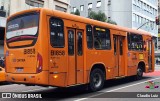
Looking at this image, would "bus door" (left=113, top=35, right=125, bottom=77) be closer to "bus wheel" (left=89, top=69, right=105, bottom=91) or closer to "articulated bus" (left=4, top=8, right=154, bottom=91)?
"articulated bus" (left=4, top=8, right=154, bottom=91)

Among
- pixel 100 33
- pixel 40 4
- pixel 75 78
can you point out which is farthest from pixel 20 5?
pixel 75 78

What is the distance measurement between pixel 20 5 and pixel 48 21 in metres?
17.0

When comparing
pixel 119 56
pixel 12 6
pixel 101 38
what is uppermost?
pixel 12 6

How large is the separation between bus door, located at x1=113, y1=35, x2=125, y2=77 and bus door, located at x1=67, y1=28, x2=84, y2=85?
2948 millimetres

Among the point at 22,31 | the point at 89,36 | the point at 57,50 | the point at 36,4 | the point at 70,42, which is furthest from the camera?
the point at 36,4

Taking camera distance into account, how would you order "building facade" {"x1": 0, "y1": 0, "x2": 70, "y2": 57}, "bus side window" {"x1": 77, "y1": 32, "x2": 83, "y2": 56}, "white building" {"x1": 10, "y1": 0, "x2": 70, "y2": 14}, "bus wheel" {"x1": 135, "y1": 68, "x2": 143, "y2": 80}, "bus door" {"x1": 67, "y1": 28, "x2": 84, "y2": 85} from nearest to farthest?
1. "bus door" {"x1": 67, "y1": 28, "x2": 84, "y2": 85}
2. "bus side window" {"x1": 77, "y1": 32, "x2": 83, "y2": 56}
3. "bus wheel" {"x1": 135, "y1": 68, "x2": 143, "y2": 80}
4. "building facade" {"x1": 0, "y1": 0, "x2": 70, "y2": 57}
5. "white building" {"x1": 10, "y1": 0, "x2": 70, "y2": 14}

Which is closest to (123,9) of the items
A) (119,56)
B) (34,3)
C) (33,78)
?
(34,3)

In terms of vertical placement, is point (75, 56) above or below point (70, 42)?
below

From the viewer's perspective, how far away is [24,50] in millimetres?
10391

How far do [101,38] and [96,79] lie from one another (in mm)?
1837

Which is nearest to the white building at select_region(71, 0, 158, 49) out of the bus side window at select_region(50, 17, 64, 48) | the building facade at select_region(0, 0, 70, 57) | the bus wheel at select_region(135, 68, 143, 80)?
the building facade at select_region(0, 0, 70, 57)

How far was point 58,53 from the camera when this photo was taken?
10.4 metres

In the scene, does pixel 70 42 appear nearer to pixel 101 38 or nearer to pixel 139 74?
pixel 101 38

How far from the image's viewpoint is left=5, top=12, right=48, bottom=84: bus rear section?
9.91m
